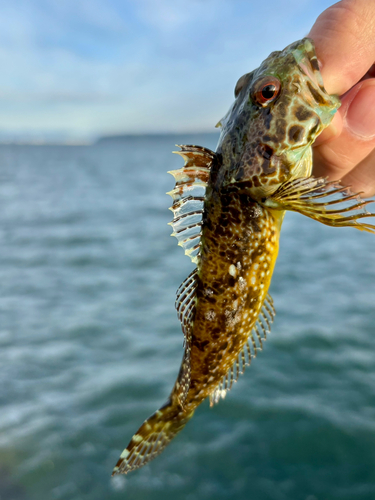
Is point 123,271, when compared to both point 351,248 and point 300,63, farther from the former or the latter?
point 300,63

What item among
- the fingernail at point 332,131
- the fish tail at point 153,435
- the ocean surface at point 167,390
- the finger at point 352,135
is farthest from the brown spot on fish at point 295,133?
the ocean surface at point 167,390

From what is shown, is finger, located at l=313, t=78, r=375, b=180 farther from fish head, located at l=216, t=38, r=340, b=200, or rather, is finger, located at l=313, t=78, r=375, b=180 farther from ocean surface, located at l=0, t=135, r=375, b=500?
ocean surface, located at l=0, t=135, r=375, b=500

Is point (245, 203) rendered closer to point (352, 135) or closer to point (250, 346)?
point (352, 135)

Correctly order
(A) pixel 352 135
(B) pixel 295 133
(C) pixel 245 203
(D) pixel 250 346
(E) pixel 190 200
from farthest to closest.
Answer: (D) pixel 250 346 → (A) pixel 352 135 → (E) pixel 190 200 → (C) pixel 245 203 → (B) pixel 295 133

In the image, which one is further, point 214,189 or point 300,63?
point 214,189

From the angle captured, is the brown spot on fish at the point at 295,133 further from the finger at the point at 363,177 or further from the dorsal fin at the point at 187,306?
the finger at the point at 363,177

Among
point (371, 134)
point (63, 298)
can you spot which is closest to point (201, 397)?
point (371, 134)

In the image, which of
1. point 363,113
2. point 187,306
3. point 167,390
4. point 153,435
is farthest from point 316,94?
point 167,390
